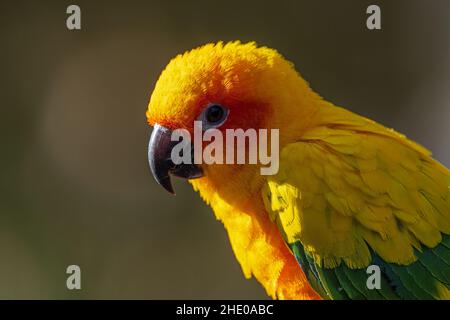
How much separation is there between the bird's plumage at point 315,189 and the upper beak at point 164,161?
4 centimetres

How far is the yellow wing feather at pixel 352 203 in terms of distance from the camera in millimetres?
2139

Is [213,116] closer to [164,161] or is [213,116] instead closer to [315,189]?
[164,161]

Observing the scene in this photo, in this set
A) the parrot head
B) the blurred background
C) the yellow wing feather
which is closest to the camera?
the yellow wing feather

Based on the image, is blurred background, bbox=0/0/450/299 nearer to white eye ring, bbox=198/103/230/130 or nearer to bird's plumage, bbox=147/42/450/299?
bird's plumage, bbox=147/42/450/299

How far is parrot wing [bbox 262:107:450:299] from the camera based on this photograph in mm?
2141

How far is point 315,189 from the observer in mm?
2143

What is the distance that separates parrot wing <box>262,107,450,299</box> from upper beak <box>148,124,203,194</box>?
33 centimetres

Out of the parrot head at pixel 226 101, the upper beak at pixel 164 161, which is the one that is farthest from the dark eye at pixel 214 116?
the upper beak at pixel 164 161

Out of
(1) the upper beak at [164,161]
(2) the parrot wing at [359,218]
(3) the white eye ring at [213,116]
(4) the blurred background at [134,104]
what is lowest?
(2) the parrot wing at [359,218]

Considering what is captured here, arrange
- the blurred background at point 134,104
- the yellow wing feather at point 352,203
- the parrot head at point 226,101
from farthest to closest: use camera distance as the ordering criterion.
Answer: the blurred background at point 134,104, the parrot head at point 226,101, the yellow wing feather at point 352,203

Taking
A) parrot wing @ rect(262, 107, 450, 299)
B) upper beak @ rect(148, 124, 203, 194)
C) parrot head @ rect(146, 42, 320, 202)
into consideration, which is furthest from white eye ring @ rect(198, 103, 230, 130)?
parrot wing @ rect(262, 107, 450, 299)

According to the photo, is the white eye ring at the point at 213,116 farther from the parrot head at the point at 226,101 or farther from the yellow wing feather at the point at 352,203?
the yellow wing feather at the point at 352,203

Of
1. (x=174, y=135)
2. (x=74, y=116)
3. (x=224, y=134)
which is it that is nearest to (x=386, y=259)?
(x=224, y=134)

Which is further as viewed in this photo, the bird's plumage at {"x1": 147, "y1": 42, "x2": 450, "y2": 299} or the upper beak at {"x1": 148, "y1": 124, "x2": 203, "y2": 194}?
the upper beak at {"x1": 148, "y1": 124, "x2": 203, "y2": 194}
